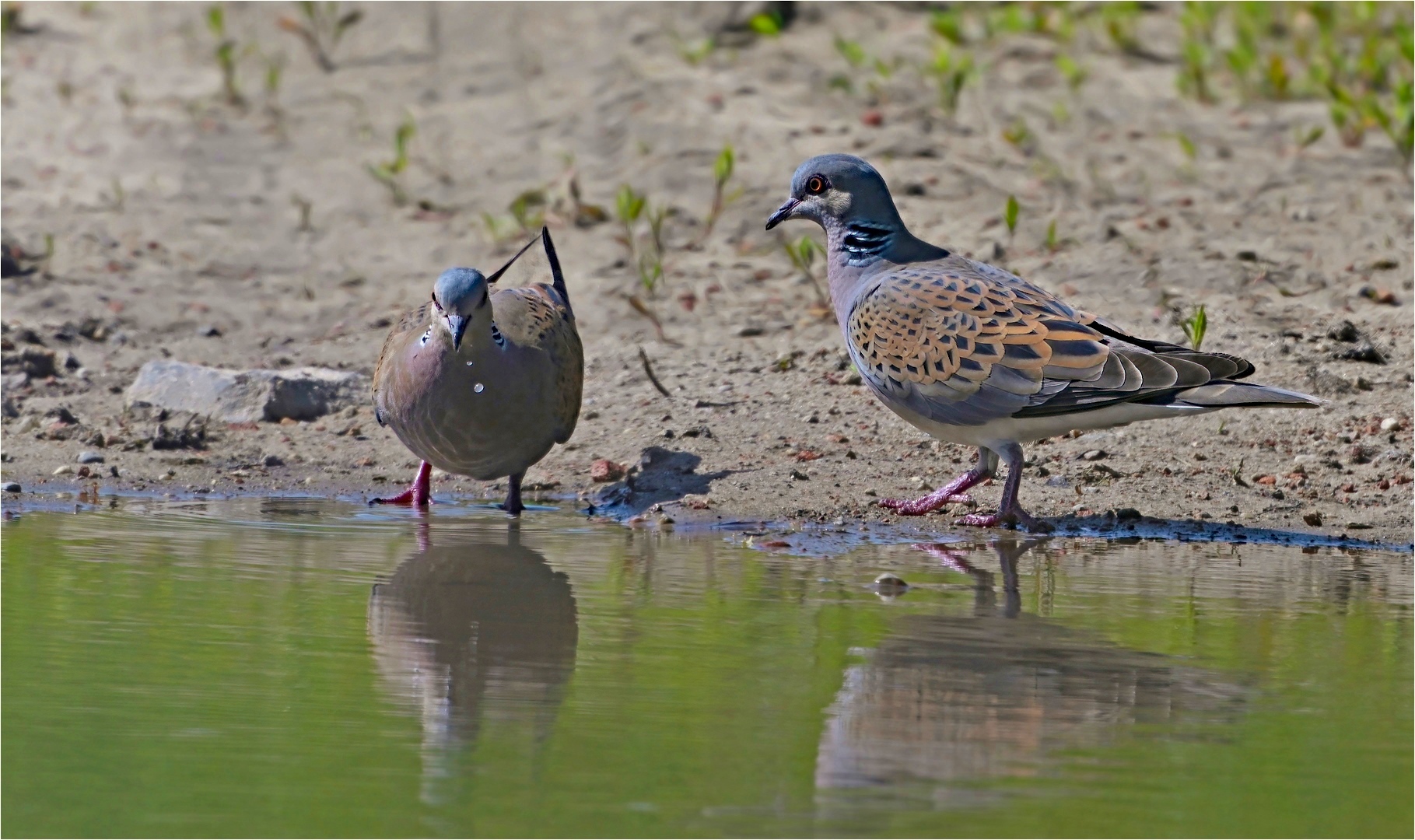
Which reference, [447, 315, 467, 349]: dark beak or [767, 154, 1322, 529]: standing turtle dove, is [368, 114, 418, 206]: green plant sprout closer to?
[767, 154, 1322, 529]: standing turtle dove

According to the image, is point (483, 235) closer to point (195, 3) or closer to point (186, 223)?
point (186, 223)

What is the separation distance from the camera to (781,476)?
6793 mm

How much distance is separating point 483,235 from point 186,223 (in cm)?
154

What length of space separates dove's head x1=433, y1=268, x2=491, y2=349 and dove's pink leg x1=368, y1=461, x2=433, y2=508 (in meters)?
0.80

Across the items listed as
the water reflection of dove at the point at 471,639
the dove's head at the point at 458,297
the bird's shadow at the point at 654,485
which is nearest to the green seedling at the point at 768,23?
the bird's shadow at the point at 654,485

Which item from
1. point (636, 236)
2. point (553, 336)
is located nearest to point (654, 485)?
point (553, 336)

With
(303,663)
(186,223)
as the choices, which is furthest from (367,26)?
(303,663)

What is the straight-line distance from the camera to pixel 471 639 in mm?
4629

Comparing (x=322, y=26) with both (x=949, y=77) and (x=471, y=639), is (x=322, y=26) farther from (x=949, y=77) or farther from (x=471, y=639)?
(x=471, y=639)

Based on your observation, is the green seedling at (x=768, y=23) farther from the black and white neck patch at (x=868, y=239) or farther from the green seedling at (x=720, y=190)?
the black and white neck patch at (x=868, y=239)

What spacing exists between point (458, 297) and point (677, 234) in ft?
11.2

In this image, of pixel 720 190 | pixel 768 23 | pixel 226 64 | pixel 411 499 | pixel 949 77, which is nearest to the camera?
pixel 411 499

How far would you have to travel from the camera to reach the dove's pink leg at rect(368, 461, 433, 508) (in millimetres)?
6590

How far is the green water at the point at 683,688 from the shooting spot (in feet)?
10.8
